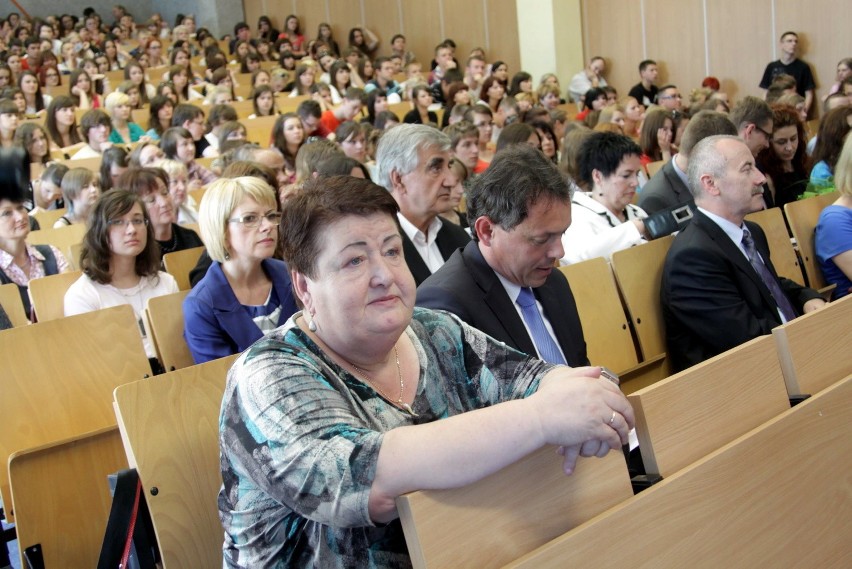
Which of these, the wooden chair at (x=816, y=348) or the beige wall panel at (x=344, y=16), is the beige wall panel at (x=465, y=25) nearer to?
the beige wall panel at (x=344, y=16)

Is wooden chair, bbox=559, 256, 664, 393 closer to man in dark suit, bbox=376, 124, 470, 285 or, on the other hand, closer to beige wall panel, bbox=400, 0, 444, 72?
man in dark suit, bbox=376, 124, 470, 285

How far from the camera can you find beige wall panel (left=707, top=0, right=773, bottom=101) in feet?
30.6

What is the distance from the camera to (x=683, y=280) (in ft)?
9.35

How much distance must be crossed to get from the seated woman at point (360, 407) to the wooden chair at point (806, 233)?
2376mm

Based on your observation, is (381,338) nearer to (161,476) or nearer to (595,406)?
(595,406)

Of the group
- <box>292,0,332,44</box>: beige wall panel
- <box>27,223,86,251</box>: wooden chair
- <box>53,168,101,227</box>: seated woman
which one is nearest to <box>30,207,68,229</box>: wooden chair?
<box>53,168,101,227</box>: seated woman

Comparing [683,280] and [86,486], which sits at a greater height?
[683,280]

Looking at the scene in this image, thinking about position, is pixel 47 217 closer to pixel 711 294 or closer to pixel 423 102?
pixel 711 294

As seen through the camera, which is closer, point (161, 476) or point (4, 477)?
point (161, 476)

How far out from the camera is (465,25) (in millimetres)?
11859

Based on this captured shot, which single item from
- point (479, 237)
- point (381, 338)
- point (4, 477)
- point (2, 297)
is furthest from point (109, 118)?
point (381, 338)

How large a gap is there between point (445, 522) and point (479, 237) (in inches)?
46.7

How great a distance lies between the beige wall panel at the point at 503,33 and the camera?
36.7ft

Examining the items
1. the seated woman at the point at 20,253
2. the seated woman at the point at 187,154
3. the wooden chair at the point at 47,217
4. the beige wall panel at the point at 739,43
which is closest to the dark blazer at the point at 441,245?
the seated woman at the point at 20,253
